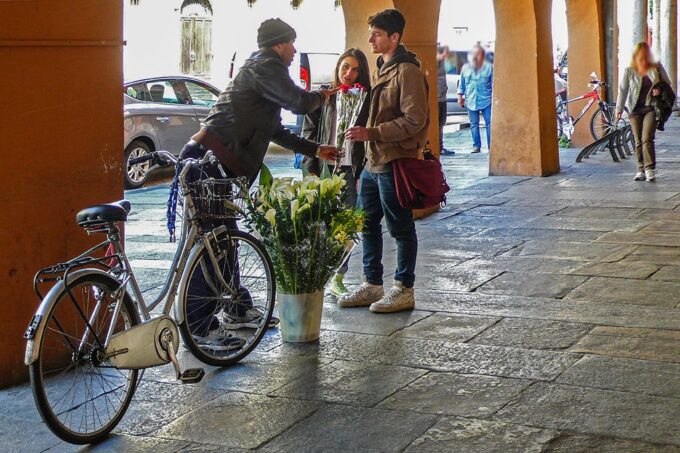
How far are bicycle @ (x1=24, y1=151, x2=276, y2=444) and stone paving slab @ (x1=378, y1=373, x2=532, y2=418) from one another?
1.00m

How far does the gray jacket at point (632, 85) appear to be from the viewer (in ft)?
39.7

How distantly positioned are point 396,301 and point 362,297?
288 mm

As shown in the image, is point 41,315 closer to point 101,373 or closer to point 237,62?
point 101,373

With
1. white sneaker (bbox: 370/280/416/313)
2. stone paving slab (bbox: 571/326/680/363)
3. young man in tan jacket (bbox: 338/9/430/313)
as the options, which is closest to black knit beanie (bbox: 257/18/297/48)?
young man in tan jacket (bbox: 338/9/430/313)

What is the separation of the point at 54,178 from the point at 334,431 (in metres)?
2.04

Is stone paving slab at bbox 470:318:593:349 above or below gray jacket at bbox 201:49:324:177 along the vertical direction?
below

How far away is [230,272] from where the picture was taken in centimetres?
584

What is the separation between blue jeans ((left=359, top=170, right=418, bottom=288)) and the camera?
659cm

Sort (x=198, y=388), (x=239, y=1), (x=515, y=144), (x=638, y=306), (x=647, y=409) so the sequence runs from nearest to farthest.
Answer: (x=647, y=409)
(x=198, y=388)
(x=638, y=306)
(x=515, y=144)
(x=239, y=1)

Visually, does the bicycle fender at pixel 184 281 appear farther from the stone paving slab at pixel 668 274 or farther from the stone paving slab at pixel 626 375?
the stone paving slab at pixel 668 274

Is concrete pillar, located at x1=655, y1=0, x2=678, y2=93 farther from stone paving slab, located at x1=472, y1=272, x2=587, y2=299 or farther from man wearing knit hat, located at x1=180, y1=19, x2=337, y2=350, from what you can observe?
man wearing knit hat, located at x1=180, y1=19, x2=337, y2=350

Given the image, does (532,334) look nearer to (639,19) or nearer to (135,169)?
(135,169)

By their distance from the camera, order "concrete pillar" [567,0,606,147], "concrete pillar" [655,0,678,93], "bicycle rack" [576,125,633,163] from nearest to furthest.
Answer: "bicycle rack" [576,125,633,163] < "concrete pillar" [567,0,606,147] < "concrete pillar" [655,0,678,93]

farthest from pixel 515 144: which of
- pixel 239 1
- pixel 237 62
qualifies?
pixel 239 1
